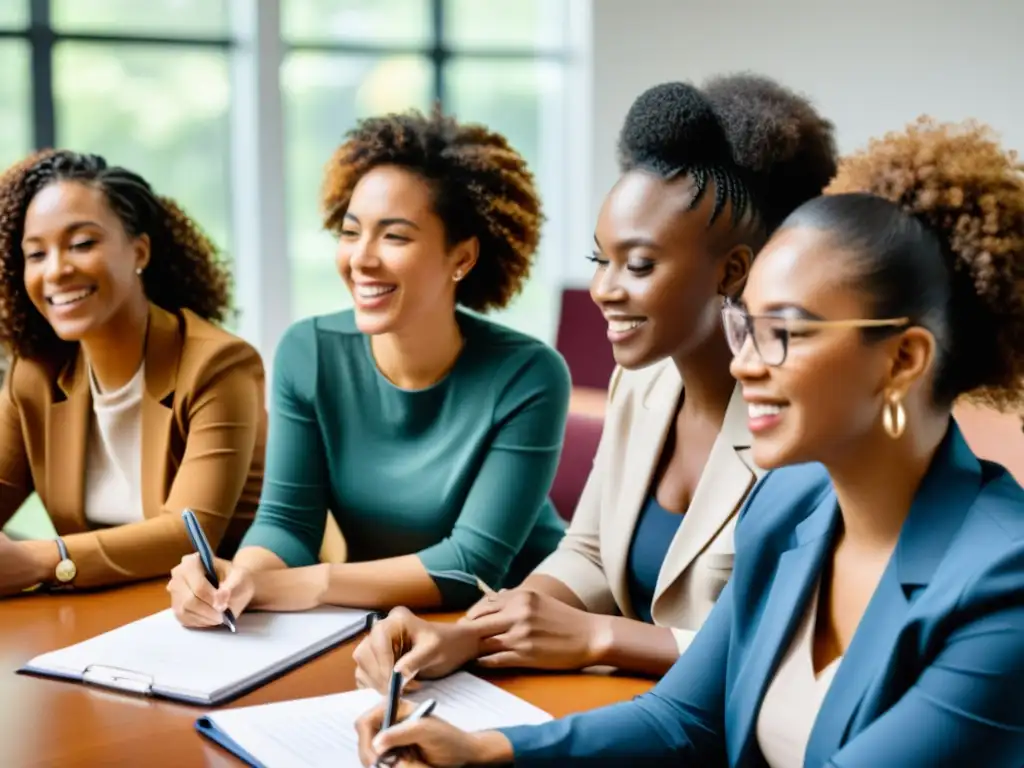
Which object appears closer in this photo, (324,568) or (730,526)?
(730,526)

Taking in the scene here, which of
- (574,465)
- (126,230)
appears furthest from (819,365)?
(574,465)

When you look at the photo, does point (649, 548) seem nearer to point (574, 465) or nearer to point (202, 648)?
point (202, 648)

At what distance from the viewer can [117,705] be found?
1.49 meters

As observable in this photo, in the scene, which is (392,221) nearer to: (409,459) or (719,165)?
(409,459)

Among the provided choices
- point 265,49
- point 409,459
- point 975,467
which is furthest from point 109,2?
point 975,467

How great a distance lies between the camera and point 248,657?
160 centimetres

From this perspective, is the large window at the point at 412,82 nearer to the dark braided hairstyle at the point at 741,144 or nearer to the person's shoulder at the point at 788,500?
the dark braided hairstyle at the point at 741,144

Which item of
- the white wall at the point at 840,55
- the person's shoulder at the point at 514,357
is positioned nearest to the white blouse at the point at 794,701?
the person's shoulder at the point at 514,357

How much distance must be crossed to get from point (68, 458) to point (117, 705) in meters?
0.88

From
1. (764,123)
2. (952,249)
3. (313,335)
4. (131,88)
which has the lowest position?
(313,335)

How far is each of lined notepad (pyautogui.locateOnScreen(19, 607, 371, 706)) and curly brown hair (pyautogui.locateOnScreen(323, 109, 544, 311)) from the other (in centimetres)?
66

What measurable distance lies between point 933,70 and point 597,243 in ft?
11.5

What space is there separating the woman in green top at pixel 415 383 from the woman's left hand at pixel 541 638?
12.8 inches

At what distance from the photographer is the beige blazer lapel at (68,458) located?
2.26 metres
